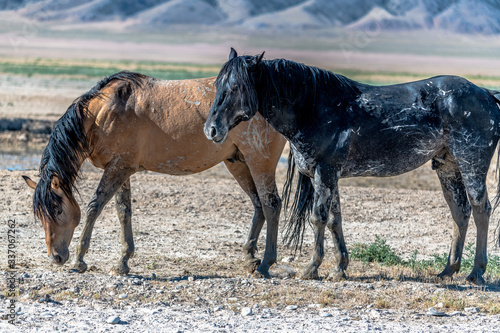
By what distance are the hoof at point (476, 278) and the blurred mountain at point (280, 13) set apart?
9594cm

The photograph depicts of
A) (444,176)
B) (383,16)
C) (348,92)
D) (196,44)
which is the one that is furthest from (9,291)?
(196,44)

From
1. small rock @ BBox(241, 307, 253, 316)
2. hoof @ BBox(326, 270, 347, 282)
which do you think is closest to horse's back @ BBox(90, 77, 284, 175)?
hoof @ BBox(326, 270, 347, 282)

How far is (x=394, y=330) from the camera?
217 inches

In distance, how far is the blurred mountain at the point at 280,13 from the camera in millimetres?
107000

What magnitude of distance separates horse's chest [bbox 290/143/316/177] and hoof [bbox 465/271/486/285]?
6.59 feet

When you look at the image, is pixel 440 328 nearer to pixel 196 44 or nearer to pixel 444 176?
pixel 444 176

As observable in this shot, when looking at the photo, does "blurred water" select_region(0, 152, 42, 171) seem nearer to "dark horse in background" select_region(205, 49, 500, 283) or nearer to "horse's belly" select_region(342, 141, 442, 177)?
"dark horse in background" select_region(205, 49, 500, 283)

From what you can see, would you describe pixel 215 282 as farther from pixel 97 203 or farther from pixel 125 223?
pixel 97 203

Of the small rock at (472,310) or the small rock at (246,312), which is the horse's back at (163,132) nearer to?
the small rock at (246,312)

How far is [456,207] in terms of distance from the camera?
7273mm

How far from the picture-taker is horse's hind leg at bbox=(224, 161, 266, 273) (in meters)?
7.51

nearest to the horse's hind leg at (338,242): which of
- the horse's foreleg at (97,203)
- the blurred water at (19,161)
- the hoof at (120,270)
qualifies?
the hoof at (120,270)

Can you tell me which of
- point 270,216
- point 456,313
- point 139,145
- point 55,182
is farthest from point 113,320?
point 456,313

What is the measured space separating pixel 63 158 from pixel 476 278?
442cm
